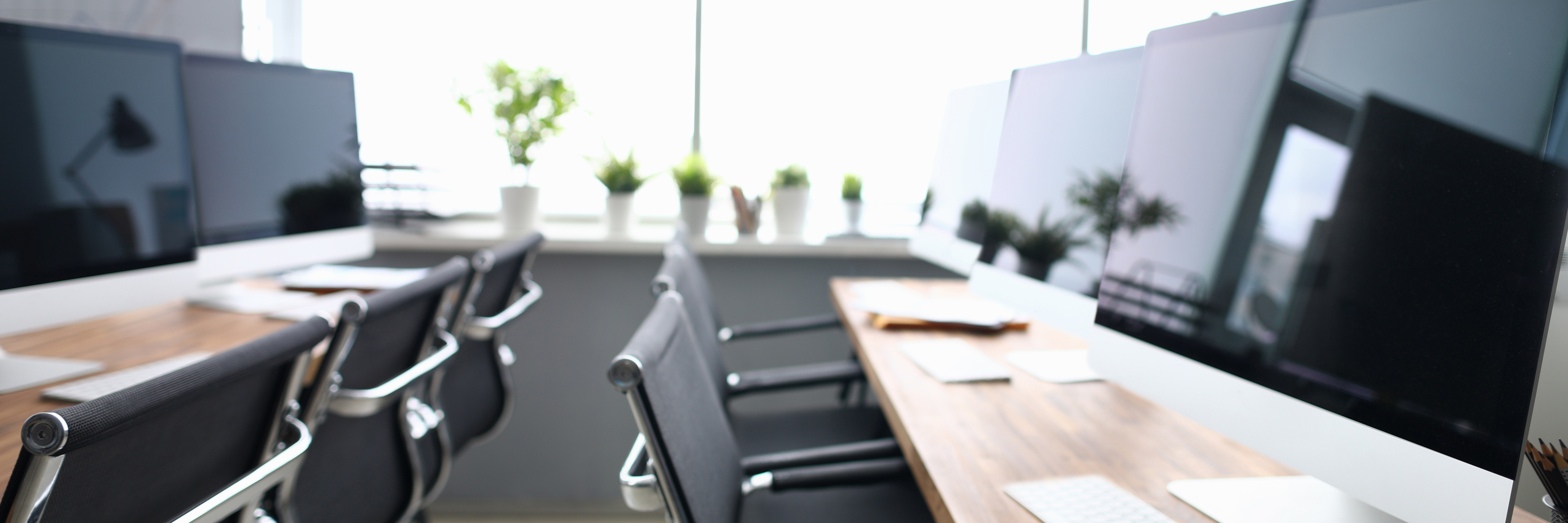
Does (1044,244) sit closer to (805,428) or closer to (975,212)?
(975,212)

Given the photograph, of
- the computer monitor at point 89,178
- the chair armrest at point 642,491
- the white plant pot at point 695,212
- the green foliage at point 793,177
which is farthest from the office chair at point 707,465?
the green foliage at point 793,177

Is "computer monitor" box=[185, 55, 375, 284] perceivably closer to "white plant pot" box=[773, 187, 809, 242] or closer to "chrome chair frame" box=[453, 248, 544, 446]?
"chrome chair frame" box=[453, 248, 544, 446]

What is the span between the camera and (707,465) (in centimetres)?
89

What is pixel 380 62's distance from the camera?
2619mm

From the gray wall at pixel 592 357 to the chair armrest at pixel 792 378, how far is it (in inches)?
34.1

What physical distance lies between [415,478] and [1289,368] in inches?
Result: 53.1

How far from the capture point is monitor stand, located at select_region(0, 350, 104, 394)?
107 cm

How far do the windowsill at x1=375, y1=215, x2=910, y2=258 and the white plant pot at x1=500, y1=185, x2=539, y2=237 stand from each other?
5 cm

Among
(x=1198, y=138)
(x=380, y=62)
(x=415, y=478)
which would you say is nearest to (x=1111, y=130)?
(x=1198, y=138)

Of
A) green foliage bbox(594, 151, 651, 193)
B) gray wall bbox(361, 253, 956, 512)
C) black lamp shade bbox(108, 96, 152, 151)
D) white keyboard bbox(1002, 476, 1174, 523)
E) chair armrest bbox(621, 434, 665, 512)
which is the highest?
black lamp shade bbox(108, 96, 152, 151)

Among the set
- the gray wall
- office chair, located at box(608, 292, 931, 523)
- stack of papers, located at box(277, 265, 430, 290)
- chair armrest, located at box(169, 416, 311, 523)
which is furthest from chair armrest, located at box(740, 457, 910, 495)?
the gray wall

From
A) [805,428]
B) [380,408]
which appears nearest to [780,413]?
[805,428]

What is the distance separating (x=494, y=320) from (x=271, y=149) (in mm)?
672

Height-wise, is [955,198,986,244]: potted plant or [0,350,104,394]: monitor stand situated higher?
[955,198,986,244]: potted plant
